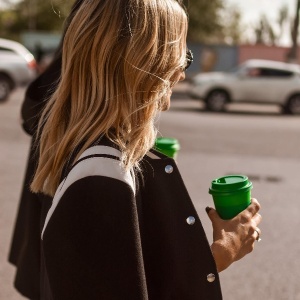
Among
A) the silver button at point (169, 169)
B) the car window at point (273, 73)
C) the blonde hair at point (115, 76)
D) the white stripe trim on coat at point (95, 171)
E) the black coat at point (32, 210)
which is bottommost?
the car window at point (273, 73)

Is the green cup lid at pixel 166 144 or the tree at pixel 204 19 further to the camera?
the tree at pixel 204 19

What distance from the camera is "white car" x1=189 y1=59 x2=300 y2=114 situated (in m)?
18.3

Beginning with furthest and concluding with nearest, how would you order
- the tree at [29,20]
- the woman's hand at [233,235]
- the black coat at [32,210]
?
the tree at [29,20], the black coat at [32,210], the woman's hand at [233,235]

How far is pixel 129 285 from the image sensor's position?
1434 mm

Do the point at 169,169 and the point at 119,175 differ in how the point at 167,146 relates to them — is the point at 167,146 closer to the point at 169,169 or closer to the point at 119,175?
the point at 169,169

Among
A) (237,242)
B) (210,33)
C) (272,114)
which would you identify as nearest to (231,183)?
(237,242)

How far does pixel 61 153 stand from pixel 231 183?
1.55 feet

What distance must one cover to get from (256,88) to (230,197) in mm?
17086

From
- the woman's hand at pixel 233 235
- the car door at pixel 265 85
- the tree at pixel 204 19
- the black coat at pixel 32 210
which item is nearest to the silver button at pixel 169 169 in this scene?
the woman's hand at pixel 233 235

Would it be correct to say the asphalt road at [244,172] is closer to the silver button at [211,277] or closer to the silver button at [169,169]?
the silver button at [169,169]

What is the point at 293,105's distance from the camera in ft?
60.7

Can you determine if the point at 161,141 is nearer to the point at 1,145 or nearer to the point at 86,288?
the point at 86,288

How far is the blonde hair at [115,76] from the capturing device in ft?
5.00

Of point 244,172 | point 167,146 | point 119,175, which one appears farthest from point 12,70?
point 119,175
